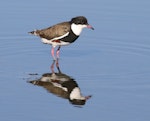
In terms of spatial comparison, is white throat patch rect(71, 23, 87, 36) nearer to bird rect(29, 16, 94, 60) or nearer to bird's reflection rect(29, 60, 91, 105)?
bird rect(29, 16, 94, 60)

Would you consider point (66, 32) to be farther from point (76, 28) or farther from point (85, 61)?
point (85, 61)

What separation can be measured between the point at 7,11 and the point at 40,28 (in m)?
1.65

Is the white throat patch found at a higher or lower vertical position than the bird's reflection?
higher

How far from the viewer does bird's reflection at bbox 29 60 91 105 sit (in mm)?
11219

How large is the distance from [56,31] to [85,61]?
108 centimetres

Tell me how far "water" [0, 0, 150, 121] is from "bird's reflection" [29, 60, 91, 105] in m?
0.12

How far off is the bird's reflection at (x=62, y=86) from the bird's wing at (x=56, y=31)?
1.46m

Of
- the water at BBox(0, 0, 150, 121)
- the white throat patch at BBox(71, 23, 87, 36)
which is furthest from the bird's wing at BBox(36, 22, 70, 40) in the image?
the water at BBox(0, 0, 150, 121)

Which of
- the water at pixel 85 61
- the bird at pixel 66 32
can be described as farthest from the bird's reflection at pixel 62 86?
the bird at pixel 66 32

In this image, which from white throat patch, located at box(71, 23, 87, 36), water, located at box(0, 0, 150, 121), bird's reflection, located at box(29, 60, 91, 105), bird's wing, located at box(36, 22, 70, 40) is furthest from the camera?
bird's wing, located at box(36, 22, 70, 40)

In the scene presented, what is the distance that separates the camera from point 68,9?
56.6ft

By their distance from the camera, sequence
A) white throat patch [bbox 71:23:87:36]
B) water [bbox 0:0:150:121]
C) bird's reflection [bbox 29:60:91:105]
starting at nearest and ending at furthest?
1. water [bbox 0:0:150:121]
2. bird's reflection [bbox 29:60:91:105]
3. white throat patch [bbox 71:23:87:36]

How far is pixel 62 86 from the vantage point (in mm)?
11859

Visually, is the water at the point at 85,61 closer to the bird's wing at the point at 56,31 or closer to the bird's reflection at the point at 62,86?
the bird's reflection at the point at 62,86
